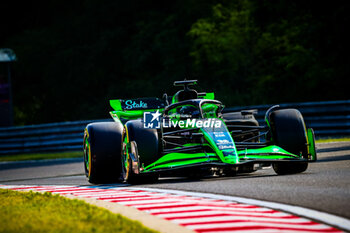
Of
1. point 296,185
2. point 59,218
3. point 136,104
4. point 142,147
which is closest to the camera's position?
point 59,218

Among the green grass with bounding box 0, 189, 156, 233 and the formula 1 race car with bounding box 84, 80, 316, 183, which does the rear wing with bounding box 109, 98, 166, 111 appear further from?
the green grass with bounding box 0, 189, 156, 233

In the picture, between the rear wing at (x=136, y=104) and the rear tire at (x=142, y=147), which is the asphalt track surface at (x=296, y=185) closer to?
the rear tire at (x=142, y=147)

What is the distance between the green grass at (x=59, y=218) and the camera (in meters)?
5.66

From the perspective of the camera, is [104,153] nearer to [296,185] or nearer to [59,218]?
[296,185]

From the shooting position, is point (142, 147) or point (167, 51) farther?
point (167, 51)

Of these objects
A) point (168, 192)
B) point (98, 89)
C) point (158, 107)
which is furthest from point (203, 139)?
point (98, 89)

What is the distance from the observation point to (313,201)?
687 cm

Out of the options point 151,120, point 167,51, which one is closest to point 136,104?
point 151,120

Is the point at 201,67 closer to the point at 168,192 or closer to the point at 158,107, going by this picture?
the point at 158,107

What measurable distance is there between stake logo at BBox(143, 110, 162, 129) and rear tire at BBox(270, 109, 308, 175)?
192 cm

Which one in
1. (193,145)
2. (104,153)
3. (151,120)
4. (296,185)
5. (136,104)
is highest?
(136,104)

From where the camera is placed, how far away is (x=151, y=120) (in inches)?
393

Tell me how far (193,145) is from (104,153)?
1625mm

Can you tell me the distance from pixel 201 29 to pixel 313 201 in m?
28.2
